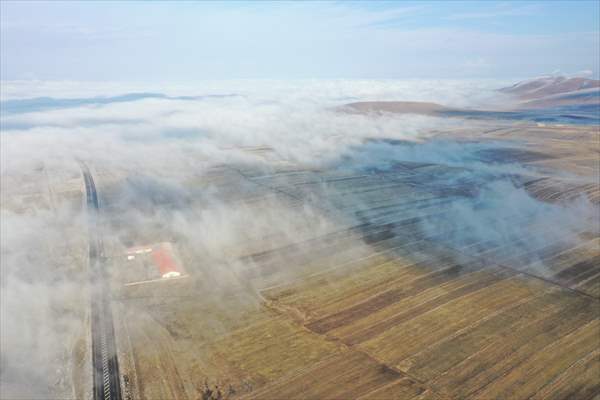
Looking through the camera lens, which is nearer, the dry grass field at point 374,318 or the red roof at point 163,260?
the dry grass field at point 374,318

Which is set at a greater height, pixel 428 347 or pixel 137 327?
pixel 137 327

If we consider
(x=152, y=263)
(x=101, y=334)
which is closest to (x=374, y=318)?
(x=101, y=334)

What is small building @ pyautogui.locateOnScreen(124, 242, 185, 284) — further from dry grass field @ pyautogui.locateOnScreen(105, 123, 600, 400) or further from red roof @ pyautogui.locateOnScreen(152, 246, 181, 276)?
dry grass field @ pyautogui.locateOnScreen(105, 123, 600, 400)

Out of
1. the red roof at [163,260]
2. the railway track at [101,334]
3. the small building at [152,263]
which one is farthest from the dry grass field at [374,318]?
the red roof at [163,260]

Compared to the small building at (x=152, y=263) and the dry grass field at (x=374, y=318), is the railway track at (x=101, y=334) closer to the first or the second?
the dry grass field at (x=374, y=318)

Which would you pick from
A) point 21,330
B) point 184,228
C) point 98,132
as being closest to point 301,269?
point 184,228

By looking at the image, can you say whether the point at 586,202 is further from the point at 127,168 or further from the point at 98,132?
the point at 98,132

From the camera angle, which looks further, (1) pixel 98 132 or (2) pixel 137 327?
(1) pixel 98 132
